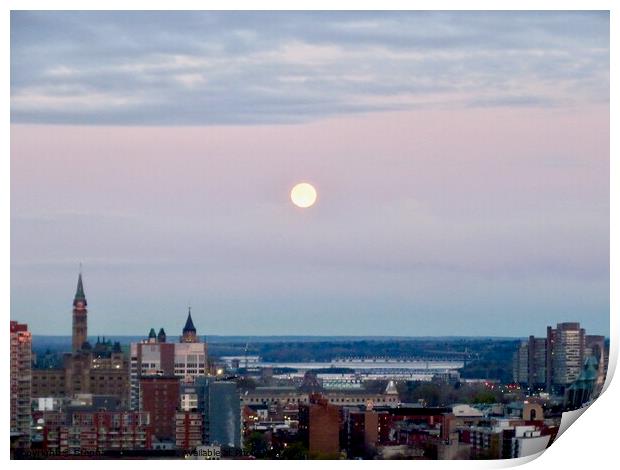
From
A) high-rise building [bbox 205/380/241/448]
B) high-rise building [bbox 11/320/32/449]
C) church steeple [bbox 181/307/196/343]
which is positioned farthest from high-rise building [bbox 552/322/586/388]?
high-rise building [bbox 11/320/32/449]

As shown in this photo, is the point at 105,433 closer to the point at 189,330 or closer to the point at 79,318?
the point at 79,318

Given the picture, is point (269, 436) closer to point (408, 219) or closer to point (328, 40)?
point (408, 219)

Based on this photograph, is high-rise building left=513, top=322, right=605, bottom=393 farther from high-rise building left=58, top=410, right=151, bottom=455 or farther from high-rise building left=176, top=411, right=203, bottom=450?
high-rise building left=58, top=410, right=151, bottom=455

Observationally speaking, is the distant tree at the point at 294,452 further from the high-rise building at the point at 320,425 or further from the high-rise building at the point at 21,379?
the high-rise building at the point at 21,379

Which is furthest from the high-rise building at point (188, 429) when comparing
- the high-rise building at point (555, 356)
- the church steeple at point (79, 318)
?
the high-rise building at point (555, 356)

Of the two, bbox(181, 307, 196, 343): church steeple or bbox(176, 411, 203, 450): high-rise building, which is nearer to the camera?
bbox(176, 411, 203, 450): high-rise building

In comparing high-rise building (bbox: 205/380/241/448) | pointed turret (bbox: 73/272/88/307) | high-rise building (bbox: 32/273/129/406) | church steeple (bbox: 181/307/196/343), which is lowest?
high-rise building (bbox: 205/380/241/448)
